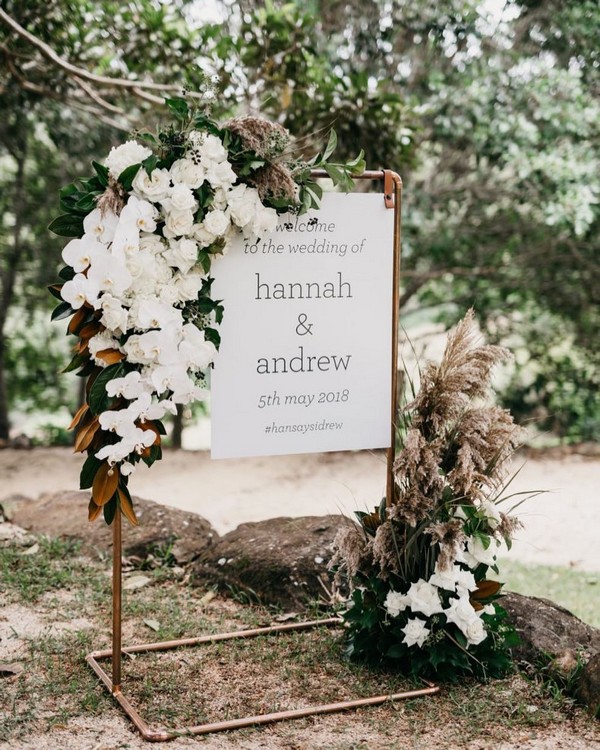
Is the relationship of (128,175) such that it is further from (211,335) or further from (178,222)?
(211,335)

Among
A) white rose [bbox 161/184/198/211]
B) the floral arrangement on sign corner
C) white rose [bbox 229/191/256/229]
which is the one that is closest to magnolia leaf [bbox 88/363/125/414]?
the floral arrangement on sign corner

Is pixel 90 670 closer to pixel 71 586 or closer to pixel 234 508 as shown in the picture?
pixel 71 586

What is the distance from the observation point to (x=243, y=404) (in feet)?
10.7

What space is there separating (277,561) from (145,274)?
6.00 ft

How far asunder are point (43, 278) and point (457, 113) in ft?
14.2

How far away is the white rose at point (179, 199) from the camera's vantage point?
291 centimetres

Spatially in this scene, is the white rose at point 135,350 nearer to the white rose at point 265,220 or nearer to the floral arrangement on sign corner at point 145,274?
the floral arrangement on sign corner at point 145,274

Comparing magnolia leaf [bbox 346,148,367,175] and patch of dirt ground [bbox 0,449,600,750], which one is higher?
magnolia leaf [bbox 346,148,367,175]

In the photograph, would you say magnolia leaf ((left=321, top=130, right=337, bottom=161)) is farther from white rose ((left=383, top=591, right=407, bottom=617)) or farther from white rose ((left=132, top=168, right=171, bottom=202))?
white rose ((left=383, top=591, right=407, bottom=617))

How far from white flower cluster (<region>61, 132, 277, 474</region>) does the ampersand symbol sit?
0.42m

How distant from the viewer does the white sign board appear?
A: 10.6 feet

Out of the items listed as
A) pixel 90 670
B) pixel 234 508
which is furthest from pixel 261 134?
pixel 234 508

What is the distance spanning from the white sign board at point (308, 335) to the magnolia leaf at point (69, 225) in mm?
493

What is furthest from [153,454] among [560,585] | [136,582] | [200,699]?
[560,585]
